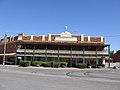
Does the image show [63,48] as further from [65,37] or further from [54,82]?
[54,82]

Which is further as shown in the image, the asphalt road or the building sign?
the building sign

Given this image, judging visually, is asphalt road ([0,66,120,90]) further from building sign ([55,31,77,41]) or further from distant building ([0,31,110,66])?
building sign ([55,31,77,41])

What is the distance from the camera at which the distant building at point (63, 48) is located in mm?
59906

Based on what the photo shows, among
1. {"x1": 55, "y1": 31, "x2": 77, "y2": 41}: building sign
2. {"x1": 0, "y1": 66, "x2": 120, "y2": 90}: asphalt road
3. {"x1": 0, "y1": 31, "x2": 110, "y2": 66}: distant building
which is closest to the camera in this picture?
{"x1": 0, "y1": 66, "x2": 120, "y2": 90}: asphalt road

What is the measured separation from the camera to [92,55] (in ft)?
198

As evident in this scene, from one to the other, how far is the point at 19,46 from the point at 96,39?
802 inches

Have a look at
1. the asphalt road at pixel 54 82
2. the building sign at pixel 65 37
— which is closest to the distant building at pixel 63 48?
the building sign at pixel 65 37

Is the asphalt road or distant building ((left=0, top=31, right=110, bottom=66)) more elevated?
distant building ((left=0, top=31, right=110, bottom=66))

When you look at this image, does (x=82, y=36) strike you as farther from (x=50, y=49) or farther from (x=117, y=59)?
(x=117, y=59)

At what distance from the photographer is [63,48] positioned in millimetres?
62406

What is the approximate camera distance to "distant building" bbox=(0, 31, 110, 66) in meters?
59.9

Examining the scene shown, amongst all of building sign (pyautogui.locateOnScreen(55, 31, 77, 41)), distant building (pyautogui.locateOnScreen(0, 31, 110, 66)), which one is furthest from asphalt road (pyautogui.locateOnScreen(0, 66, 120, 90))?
building sign (pyautogui.locateOnScreen(55, 31, 77, 41))

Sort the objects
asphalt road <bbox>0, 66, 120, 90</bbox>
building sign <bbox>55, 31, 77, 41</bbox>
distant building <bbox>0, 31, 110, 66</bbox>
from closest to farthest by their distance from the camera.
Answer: asphalt road <bbox>0, 66, 120, 90</bbox> → distant building <bbox>0, 31, 110, 66</bbox> → building sign <bbox>55, 31, 77, 41</bbox>

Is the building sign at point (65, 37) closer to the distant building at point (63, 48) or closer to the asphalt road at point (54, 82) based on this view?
the distant building at point (63, 48)
